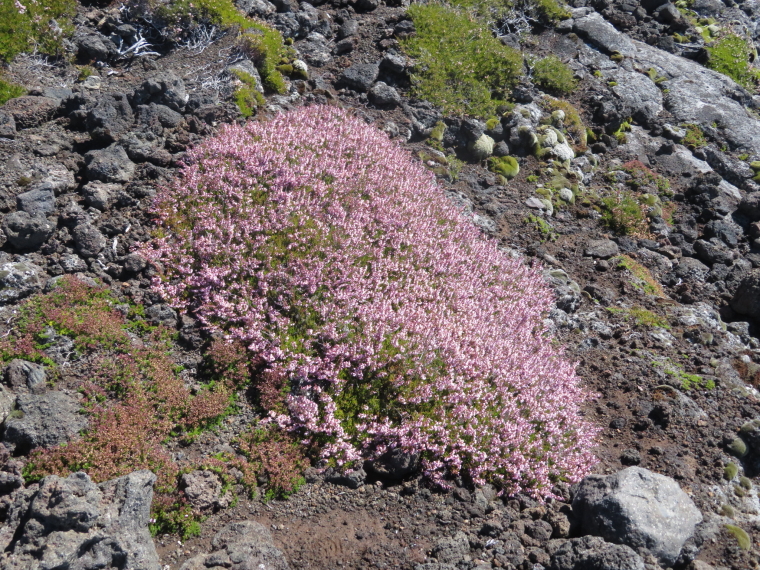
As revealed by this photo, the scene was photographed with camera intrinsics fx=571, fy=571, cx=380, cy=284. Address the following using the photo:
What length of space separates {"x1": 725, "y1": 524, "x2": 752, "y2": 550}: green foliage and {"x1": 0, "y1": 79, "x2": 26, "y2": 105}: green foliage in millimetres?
14013

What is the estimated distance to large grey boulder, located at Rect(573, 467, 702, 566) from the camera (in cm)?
665

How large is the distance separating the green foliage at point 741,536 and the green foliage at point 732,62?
21.0 m

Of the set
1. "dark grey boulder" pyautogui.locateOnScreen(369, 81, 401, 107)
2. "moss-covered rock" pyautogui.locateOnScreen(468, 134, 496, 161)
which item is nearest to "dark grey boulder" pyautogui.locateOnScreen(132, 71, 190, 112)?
"dark grey boulder" pyautogui.locateOnScreen(369, 81, 401, 107)

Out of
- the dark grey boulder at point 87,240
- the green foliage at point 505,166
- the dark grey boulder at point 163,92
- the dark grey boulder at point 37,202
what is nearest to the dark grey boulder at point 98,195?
the dark grey boulder at point 37,202

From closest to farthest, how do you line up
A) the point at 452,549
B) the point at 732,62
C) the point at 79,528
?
the point at 79,528 < the point at 452,549 < the point at 732,62

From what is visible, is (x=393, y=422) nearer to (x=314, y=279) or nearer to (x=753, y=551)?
(x=314, y=279)

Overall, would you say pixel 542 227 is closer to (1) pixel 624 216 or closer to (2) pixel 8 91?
(1) pixel 624 216

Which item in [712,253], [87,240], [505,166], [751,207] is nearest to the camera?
[87,240]

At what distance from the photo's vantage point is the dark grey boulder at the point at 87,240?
866cm

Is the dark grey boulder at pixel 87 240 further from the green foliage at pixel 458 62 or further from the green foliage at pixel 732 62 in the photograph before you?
the green foliage at pixel 732 62

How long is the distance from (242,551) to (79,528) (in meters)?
1.57

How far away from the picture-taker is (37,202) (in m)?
8.77

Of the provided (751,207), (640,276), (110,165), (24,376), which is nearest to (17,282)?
(24,376)

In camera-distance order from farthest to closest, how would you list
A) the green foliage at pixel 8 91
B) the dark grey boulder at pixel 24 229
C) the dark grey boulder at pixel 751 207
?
the dark grey boulder at pixel 751 207 < the green foliage at pixel 8 91 < the dark grey boulder at pixel 24 229
